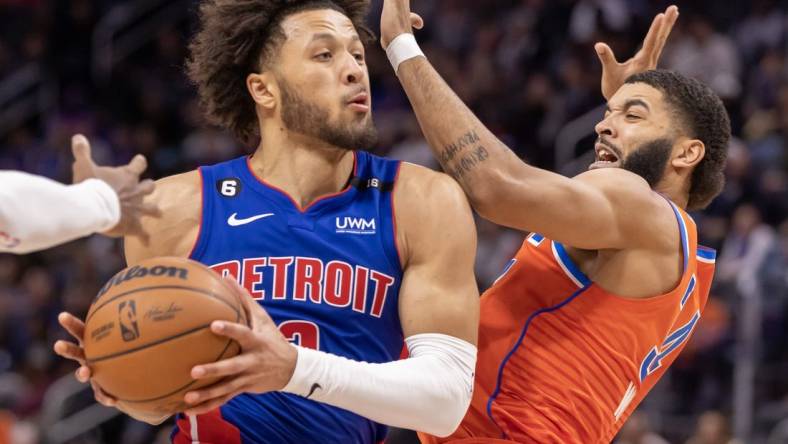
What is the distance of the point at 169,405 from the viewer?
3.45 m

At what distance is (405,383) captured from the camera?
3.71 m

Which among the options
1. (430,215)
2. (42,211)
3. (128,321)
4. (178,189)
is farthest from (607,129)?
(42,211)

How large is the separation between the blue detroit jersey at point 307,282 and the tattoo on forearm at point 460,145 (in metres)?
0.30

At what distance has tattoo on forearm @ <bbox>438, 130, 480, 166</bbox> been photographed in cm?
436

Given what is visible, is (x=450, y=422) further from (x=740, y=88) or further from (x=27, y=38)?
(x=27, y=38)

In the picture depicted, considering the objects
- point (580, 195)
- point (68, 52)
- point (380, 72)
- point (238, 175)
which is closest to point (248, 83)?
point (238, 175)

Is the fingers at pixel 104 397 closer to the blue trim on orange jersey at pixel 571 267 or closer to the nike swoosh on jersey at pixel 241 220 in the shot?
the nike swoosh on jersey at pixel 241 220

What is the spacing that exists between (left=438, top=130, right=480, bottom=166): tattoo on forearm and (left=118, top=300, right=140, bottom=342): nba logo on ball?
4.80 feet

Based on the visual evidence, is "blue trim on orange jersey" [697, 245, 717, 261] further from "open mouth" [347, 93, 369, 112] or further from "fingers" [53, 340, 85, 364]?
"fingers" [53, 340, 85, 364]

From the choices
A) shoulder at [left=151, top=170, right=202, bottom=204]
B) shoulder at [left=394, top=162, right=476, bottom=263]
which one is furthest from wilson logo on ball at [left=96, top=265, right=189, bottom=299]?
shoulder at [left=394, top=162, right=476, bottom=263]

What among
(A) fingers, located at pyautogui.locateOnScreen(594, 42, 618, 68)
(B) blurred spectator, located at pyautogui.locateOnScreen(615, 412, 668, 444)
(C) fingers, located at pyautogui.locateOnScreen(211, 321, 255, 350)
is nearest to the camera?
(C) fingers, located at pyautogui.locateOnScreen(211, 321, 255, 350)

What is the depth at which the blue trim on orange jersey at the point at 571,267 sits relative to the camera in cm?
453

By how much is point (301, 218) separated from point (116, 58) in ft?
38.0

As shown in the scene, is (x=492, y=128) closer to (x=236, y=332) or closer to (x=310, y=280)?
(x=310, y=280)
